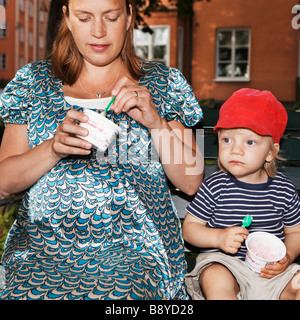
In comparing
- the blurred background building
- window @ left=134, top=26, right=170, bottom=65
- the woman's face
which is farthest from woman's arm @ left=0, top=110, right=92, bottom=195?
window @ left=134, top=26, right=170, bottom=65

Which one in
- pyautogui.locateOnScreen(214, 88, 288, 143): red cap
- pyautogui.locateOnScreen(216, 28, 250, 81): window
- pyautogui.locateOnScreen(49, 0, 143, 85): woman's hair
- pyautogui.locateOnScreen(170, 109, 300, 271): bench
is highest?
pyautogui.locateOnScreen(216, 28, 250, 81): window

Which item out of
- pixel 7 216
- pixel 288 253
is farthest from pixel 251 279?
pixel 7 216

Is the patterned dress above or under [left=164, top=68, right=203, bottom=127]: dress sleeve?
under

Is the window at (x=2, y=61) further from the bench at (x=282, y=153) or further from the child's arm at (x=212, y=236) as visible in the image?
the child's arm at (x=212, y=236)

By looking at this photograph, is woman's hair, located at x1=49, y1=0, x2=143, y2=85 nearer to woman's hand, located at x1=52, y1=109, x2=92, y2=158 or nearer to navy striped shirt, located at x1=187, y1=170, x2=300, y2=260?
woman's hand, located at x1=52, y1=109, x2=92, y2=158

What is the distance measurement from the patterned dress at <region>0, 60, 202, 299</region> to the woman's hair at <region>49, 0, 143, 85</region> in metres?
0.05

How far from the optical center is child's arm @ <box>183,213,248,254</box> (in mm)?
1941

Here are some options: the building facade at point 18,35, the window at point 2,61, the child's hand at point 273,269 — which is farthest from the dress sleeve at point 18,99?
the window at point 2,61

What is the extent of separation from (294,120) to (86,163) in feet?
3.54

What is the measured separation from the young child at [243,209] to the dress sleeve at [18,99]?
0.82 meters

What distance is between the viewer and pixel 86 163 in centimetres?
196

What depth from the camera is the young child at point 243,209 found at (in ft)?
6.28
